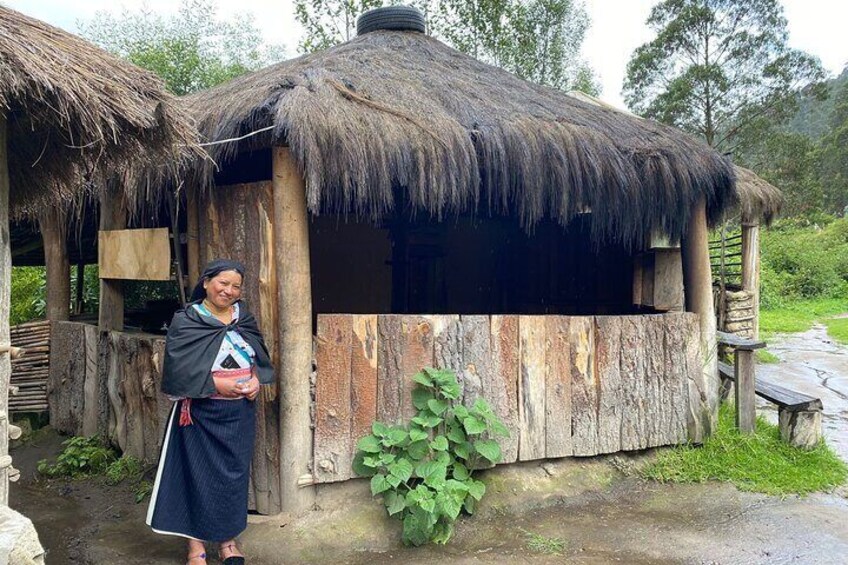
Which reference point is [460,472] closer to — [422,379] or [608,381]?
[422,379]

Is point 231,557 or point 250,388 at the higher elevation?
point 250,388

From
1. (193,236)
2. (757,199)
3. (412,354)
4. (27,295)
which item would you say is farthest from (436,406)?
(27,295)

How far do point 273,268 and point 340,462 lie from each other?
1177 millimetres

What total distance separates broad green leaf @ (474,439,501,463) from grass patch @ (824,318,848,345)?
34.3ft

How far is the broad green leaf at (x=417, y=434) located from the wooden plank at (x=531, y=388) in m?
0.73

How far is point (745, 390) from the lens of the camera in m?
4.52

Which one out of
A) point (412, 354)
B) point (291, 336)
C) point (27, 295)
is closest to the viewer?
point (291, 336)

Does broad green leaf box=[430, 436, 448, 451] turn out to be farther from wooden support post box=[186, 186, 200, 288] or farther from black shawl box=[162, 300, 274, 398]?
wooden support post box=[186, 186, 200, 288]

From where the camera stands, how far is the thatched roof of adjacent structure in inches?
320

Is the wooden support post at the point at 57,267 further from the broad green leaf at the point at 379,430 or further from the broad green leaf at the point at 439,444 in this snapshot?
the broad green leaf at the point at 439,444

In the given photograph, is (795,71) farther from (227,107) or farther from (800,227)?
(227,107)

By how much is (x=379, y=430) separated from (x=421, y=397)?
31cm

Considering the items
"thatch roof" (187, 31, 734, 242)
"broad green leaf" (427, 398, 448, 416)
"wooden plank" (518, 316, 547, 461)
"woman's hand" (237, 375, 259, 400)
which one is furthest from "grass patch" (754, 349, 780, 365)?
"woman's hand" (237, 375, 259, 400)

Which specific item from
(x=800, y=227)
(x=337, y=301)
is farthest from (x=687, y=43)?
(x=337, y=301)
